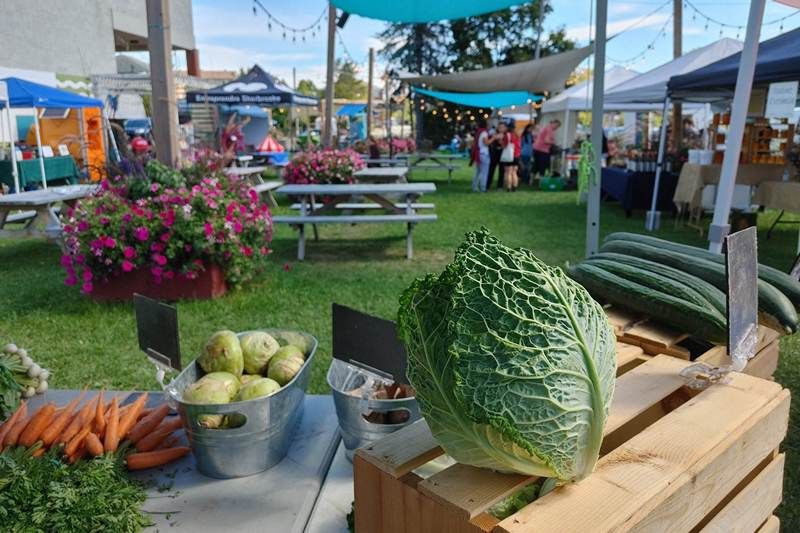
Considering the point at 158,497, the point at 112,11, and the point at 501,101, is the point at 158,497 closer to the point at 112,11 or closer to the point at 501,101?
the point at 501,101

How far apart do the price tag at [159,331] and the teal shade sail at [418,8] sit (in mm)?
5341

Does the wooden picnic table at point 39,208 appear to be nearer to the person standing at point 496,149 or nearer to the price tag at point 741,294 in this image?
the price tag at point 741,294

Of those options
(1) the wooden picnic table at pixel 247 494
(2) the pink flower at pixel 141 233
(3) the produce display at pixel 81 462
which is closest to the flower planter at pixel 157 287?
(2) the pink flower at pixel 141 233

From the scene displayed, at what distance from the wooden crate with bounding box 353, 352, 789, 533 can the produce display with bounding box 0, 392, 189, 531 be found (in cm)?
84

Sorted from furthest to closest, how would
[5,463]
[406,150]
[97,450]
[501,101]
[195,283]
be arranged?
[406,150], [501,101], [195,283], [97,450], [5,463]

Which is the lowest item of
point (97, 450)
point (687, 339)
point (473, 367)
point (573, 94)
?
point (97, 450)

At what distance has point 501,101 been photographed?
62.6 feet

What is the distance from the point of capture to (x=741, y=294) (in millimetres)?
1780

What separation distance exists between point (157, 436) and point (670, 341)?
6.25ft

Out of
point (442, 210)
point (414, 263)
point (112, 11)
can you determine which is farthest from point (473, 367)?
point (112, 11)

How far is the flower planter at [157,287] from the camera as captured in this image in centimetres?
516

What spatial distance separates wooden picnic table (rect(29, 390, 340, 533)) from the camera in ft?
5.94

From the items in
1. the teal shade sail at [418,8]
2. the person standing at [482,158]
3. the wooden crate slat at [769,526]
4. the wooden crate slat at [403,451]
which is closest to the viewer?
the wooden crate slat at [403,451]

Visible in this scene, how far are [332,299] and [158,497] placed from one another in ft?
11.3
